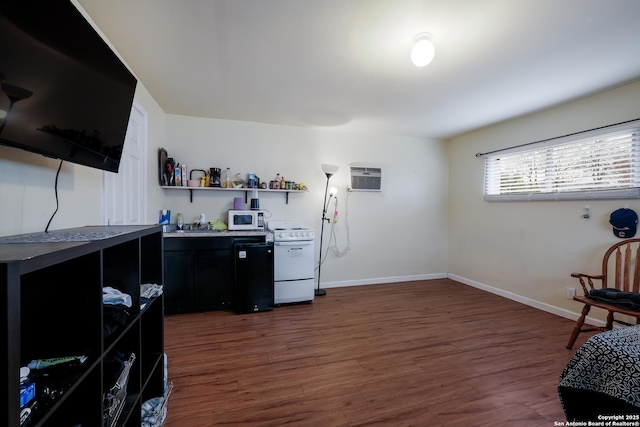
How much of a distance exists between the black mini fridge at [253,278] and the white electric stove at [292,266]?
0.13m

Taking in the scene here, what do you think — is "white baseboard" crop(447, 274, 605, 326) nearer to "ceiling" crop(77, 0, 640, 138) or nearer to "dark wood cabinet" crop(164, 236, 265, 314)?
"ceiling" crop(77, 0, 640, 138)

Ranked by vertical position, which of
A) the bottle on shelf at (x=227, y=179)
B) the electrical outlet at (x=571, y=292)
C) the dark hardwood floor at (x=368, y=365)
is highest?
the bottle on shelf at (x=227, y=179)

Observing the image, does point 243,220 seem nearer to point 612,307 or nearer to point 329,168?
point 329,168

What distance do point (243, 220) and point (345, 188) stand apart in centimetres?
163

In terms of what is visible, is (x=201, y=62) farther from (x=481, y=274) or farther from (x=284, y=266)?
(x=481, y=274)

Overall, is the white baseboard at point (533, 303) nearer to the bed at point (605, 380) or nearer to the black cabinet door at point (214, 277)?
the bed at point (605, 380)

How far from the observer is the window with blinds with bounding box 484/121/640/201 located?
8.14ft

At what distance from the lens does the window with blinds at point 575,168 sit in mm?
2480

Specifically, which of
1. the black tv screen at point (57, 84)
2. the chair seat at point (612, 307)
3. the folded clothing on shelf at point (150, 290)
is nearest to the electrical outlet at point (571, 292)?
the chair seat at point (612, 307)

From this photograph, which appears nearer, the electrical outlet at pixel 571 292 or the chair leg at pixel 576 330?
the chair leg at pixel 576 330

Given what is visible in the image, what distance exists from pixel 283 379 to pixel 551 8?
2.92 metres

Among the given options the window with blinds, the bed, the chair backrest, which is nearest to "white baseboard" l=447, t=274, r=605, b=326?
the chair backrest

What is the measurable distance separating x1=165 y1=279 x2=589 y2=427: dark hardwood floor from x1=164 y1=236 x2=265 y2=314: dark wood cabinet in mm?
162

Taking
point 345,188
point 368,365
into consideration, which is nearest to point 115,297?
point 368,365
